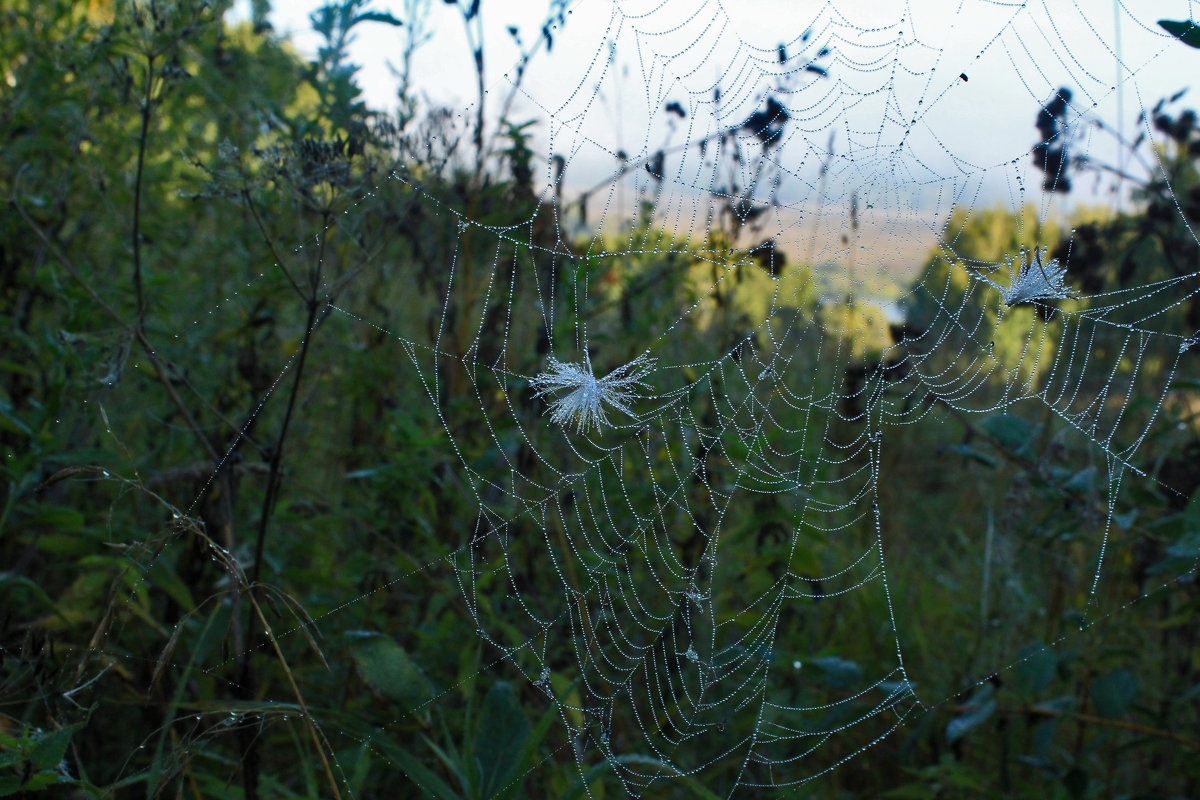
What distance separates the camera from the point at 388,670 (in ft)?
6.01

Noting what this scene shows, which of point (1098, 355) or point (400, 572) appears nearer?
point (400, 572)

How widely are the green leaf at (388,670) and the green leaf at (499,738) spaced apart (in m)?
0.15

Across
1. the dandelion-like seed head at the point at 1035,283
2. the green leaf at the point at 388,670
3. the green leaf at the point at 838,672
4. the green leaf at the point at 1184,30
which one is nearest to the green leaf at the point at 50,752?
the green leaf at the point at 388,670

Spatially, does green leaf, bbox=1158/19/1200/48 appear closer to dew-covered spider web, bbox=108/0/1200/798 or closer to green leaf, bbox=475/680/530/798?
dew-covered spider web, bbox=108/0/1200/798

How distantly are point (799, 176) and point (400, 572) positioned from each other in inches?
61.8

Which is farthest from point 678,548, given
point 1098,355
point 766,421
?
point 1098,355

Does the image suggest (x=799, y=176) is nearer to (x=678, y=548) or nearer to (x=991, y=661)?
(x=678, y=548)

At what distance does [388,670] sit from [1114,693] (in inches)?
68.1

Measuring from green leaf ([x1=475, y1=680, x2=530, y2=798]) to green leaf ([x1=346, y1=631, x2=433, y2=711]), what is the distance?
0.49ft

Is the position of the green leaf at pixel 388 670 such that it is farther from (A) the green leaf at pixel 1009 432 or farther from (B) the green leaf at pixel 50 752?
(A) the green leaf at pixel 1009 432

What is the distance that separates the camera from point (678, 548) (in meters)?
2.57

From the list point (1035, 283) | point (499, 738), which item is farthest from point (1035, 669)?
point (499, 738)

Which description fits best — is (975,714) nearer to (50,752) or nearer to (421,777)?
(421,777)

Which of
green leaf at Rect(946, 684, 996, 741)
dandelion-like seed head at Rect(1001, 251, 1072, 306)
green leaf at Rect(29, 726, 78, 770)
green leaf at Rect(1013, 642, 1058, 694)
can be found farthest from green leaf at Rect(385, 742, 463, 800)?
dandelion-like seed head at Rect(1001, 251, 1072, 306)
